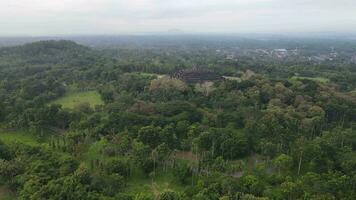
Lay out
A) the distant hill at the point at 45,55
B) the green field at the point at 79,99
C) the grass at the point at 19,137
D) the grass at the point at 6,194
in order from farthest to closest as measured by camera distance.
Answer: the distant hill at the point at 45,55
the green field at the point at 79,99
the grass at the point at 19,137
the grass at the point at 6,194

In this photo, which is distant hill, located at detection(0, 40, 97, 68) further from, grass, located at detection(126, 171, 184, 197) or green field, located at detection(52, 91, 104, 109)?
grass, located at detection(126, 171, 184, 197)

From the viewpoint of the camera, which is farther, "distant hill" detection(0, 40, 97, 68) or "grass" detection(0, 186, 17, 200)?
"distant hill" detection(0, 40, 97, 68)

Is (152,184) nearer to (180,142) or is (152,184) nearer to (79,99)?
(180,142)

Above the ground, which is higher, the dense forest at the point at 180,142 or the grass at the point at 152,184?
the dense forest at the point at 180,142

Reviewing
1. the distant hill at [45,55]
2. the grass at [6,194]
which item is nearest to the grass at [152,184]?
the grass at [6,194]

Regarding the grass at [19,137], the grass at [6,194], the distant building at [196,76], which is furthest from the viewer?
the distant building at [196,76]

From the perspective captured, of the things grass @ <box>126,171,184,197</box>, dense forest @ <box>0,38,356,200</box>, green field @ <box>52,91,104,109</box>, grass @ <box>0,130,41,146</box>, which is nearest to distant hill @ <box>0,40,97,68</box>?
green field @ <box>52,91,104,109</box>

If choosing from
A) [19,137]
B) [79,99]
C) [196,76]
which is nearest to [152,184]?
[19,137]

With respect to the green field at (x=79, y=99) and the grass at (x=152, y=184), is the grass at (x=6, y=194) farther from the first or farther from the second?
the green field at (x=79, y=99)
